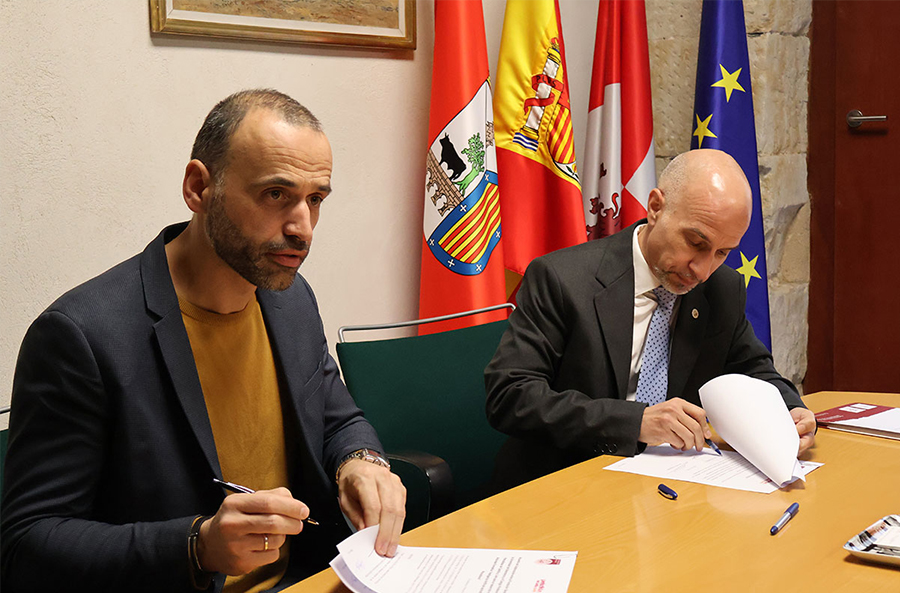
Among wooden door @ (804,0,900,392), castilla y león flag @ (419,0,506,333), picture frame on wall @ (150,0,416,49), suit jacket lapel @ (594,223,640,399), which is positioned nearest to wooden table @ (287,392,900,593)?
suit jacket lapel @ (594,223,640,399)

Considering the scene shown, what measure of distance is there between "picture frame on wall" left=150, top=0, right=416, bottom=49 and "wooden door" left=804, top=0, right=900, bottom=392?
1.94 metres

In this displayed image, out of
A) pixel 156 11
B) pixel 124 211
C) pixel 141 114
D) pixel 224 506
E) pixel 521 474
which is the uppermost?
pixel 156 11

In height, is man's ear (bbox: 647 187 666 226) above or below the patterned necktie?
above

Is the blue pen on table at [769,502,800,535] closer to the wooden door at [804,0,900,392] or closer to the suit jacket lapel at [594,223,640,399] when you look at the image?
the suit jacket lapel at [594,223,640,399]

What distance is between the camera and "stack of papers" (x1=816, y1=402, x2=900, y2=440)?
1914mm

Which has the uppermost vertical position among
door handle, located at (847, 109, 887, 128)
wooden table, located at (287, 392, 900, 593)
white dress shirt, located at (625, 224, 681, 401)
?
door handle, located at (847, 109, 887, 128)

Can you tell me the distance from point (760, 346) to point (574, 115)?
5.98 ft

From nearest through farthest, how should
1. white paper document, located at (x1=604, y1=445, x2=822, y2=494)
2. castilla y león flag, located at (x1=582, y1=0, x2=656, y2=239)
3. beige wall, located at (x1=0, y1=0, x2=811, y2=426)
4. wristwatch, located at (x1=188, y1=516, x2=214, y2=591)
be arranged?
wristwatch, located at (x1=188, y1=516, x2=214, y2=591), white paper document, located at (x1=604, y1=445, x2=822, y2=494), beige wall, located at (x1=0, y1=0, x2=811, y2=426), castilla y león flag, located at (x1=582, y1=0, x2=656, y2=239)

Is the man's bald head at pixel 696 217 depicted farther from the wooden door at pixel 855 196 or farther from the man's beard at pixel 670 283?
the wooden door at pixel 855 196

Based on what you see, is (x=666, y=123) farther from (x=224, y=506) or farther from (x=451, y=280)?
(x=224, y=506)

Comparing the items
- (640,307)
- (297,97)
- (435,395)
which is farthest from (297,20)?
(640,307)

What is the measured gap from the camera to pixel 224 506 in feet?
3.81

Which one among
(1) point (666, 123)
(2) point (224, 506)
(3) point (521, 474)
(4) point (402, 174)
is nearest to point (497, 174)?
(4) point (402, 174)

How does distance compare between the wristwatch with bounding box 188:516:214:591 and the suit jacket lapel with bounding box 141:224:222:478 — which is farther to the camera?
the suit jacket lapel with bounding box 141:224:222:478
